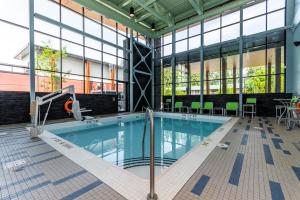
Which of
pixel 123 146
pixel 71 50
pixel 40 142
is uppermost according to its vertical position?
pixel 71 50

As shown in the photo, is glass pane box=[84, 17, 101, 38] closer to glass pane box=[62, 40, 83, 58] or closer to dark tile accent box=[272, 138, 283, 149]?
glass pane box=[62, 40, 83, 58]

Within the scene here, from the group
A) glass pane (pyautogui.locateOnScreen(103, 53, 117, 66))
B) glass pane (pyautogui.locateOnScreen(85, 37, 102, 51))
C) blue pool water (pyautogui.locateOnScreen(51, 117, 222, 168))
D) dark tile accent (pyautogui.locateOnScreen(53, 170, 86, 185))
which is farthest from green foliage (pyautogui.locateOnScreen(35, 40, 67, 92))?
dark tile accent (pyautogui.locateOnScreen(53, 170, 86, 185))

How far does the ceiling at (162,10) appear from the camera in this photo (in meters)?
7.55

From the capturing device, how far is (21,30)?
571cm

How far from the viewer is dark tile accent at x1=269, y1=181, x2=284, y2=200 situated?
1344 millimetres

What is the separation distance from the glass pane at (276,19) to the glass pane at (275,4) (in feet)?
0.76

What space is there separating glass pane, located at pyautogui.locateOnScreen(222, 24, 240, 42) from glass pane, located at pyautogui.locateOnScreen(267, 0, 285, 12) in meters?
1.48

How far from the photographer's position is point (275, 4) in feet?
23.5

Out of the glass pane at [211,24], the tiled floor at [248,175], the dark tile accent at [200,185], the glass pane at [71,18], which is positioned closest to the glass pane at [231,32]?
the glass pane at [211,24]

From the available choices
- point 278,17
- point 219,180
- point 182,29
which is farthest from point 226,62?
point 219,180

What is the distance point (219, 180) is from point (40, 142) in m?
3.51

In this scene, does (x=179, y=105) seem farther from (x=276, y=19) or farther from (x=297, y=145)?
(x=297, y=145)

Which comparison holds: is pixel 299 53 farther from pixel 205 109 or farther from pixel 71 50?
pixel 71 50

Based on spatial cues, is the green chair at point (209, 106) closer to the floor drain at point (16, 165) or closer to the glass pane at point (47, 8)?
the floor drain at point (16, 165)
